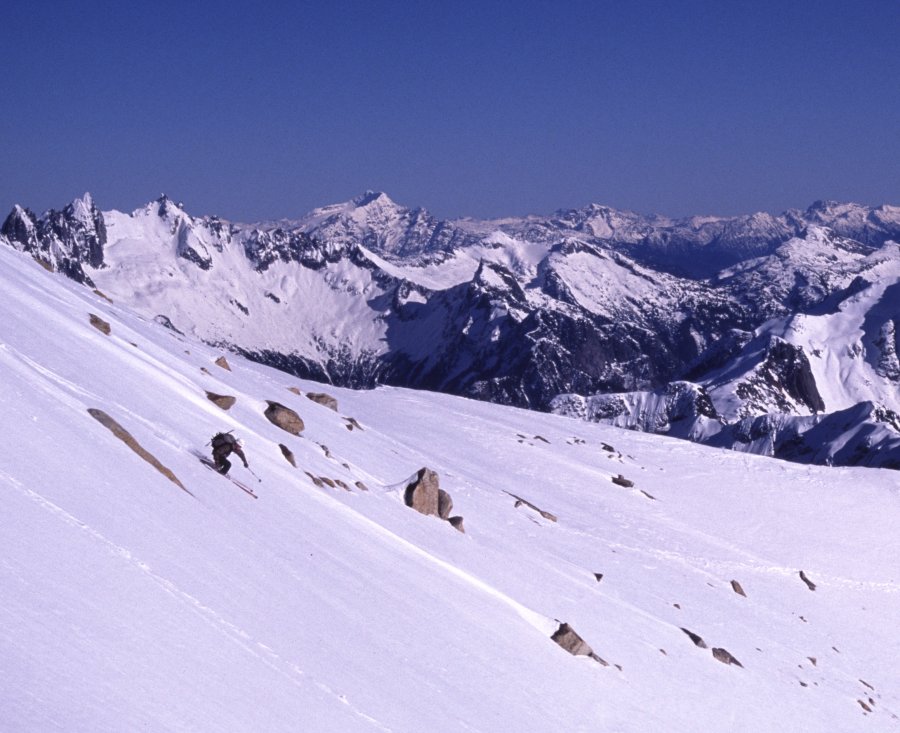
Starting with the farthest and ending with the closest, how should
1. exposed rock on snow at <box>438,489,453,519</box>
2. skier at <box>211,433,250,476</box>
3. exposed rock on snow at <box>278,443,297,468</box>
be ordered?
exposed rock on snow at <box>438,489,453,519</box>, exposed rock on snow at <box>278,443,297,468</box>, skier at <box>211,433,250,476</box>

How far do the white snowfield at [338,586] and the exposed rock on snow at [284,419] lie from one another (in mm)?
726

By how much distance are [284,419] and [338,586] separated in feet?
42.0

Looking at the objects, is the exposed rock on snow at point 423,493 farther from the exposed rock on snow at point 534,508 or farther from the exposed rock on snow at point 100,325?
the exposed rock on snow at point 100,325

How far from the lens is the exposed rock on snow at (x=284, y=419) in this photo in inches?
1082

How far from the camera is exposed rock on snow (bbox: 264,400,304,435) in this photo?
27.5 m

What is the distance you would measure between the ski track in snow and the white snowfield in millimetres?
38

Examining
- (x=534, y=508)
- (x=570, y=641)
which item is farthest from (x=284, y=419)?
(x=570, y=641)

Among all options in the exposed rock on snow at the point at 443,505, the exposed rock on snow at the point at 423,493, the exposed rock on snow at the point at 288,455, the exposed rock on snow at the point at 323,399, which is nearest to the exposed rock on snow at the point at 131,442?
the exposed rock on snow at the point at 288,455

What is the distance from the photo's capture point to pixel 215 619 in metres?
11.2

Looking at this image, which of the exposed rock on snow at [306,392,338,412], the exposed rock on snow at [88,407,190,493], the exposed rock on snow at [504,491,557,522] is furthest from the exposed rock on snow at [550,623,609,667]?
the exposed rock on snow at [306,392,338,412]

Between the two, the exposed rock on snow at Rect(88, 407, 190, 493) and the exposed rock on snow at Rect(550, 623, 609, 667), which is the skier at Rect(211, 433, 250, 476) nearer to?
the exposed rock on snow at Rect(88, 407, 190, 493)

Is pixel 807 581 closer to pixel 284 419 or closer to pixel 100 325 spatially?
pixel 284 419

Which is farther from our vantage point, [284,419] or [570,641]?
[284,419]

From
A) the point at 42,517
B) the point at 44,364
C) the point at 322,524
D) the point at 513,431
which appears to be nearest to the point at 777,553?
the point at 513,431
